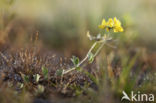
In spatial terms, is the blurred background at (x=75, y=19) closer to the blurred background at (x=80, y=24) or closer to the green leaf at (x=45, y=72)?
the blurred background at (x=80, y=24)

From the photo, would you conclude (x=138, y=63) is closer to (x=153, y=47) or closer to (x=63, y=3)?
(x=153, y=47)

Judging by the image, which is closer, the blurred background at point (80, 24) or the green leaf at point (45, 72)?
the green leaf at point (45, 72)

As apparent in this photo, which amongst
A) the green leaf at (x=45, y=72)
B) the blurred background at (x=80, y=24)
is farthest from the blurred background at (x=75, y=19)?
the green leaf at (x=45, y=72)

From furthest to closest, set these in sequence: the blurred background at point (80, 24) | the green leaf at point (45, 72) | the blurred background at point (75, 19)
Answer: the blurred background at point (75, 19), the blurred background at point (80, 24), the green leaf at point (45, 72)

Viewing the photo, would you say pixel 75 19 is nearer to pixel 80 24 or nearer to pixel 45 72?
pixel 80 24

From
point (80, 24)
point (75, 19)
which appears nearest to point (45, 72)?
point (80, 24)

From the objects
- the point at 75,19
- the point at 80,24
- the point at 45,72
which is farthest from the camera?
the point at 75,19

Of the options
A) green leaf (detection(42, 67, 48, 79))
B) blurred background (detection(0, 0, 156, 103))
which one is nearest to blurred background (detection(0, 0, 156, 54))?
blurred background (detection(0, 0, 156, 103))

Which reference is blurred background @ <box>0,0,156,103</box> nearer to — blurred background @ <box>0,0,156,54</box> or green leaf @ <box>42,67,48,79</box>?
blurred background @ <box>0,0,156,54</box>

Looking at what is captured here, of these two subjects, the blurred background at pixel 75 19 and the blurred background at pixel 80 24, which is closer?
the blurred background at pixel 80 24

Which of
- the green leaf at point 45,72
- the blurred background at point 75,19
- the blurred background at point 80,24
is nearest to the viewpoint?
the green leaf at point 45,72
